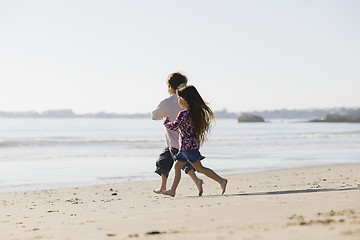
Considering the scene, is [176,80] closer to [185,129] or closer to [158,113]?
[158,113]

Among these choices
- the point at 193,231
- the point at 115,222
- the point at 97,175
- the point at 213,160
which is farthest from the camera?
the point at 213,160

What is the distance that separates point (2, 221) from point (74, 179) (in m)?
5.41

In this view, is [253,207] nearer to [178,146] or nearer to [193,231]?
[193,231]

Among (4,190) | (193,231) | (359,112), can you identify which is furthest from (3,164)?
(359,112)

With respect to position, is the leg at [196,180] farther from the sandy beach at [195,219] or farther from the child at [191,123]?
the sandy beach at [195,219]

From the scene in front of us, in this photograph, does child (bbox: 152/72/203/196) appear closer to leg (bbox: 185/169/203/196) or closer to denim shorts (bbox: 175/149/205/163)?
leg (bbox: 185/169/203/196)

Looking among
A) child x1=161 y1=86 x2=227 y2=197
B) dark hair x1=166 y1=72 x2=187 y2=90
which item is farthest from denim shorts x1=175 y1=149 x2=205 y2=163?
dark hair x1=166 y1=72 x2=187 y2=90

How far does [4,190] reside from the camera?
9.70m

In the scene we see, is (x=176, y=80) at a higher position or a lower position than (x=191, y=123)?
higher

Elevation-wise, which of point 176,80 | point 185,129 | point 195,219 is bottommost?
point 195,219

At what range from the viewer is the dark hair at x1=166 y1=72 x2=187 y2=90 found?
705 cm

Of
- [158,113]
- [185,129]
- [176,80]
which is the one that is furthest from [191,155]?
[176,80]

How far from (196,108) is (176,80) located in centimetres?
67

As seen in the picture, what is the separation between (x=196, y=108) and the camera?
21.6 ft
